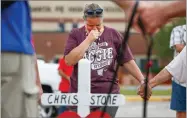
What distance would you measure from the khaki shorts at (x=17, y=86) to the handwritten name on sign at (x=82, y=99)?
1865 millimetres

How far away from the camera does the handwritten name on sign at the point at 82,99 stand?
19.5 feet

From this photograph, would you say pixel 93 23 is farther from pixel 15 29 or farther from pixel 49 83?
pixel 49 83

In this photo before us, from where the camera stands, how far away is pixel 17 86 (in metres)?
4.03

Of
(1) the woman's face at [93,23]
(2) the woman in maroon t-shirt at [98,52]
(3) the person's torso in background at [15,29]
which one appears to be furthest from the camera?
(1) the woman's face at [93,23]

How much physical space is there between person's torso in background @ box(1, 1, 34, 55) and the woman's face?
2080mm

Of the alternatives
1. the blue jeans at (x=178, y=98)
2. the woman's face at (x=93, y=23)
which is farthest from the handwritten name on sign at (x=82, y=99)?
the blue jeans at (x=178, y=98)

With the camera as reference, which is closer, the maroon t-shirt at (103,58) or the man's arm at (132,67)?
the maroon t-shirt at (103,58)

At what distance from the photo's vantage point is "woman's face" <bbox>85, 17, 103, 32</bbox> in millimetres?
6113

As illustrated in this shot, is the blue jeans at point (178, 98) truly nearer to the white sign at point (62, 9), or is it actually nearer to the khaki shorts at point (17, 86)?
the khaki shorts at point (17, 86)

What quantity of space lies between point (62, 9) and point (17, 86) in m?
45.6

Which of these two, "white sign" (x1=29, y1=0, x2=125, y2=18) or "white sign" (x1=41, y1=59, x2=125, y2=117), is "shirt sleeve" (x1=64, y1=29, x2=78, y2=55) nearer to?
"white sign" (x1=41, y1=59, x2=125, y2=117)

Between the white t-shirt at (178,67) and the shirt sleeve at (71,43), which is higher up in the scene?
the shirt sleeve at (71,43)

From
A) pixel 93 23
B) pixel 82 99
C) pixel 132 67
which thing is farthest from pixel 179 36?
pixel 82 99

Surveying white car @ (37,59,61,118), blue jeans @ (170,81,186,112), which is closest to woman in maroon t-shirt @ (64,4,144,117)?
blue jeans @ (170,81,186,112)
